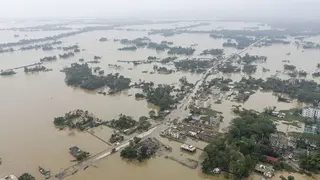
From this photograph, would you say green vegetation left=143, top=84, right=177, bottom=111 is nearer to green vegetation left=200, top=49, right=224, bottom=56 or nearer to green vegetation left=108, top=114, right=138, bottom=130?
green vegetation left=108, top=114, right=138, bottom=130

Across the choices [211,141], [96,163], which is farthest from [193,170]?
[96,163]

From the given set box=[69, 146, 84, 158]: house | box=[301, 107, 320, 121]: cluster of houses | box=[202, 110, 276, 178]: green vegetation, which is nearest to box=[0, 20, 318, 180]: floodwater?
box=[69, 146, 84, 158]: house

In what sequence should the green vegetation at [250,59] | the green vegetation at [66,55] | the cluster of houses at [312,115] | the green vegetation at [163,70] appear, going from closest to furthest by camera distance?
the cluster of houses at [312,115] → the green vegetation at [163,70] → the green vegetation at [250,59] → the green vegetation at [66,55]

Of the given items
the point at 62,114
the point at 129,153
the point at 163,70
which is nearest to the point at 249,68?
the point at 163,70

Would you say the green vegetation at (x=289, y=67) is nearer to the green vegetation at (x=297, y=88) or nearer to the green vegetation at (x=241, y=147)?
the green vegetation at (x=297, y=88)

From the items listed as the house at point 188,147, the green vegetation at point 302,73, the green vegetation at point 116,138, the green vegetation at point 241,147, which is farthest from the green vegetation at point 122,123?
the green vegetation at point 302,73

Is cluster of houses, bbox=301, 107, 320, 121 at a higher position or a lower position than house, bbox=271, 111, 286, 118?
higher
